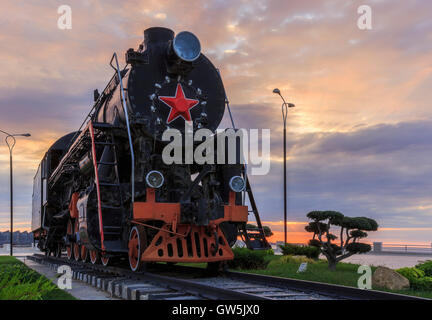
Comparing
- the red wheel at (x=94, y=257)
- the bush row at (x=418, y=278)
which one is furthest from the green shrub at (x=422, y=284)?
the red wheel at (x=94, y=257)

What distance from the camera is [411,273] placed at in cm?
1025

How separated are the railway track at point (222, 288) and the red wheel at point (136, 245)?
0.22 m

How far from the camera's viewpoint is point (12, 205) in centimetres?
3525

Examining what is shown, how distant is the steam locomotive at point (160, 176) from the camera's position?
10.2 meters

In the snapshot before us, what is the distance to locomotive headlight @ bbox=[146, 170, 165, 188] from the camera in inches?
399

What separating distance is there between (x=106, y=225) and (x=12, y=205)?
27450mm

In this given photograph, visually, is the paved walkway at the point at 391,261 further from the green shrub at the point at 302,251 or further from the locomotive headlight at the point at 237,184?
the locomotive headlight at the point at 237,184

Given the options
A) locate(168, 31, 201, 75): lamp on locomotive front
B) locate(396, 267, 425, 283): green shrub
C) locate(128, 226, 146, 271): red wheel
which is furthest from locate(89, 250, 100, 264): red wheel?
locate(396, 267, 425, 283): green shrub

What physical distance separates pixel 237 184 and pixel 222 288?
152 inches

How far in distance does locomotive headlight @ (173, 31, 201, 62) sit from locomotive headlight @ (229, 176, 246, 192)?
2.87 meters

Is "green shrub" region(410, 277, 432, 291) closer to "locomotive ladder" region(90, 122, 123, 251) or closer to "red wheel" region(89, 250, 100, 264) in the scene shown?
"locomotive ladder" region(90, 122, 123, 251)

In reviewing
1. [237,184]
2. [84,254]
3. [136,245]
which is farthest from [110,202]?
[84,254]
